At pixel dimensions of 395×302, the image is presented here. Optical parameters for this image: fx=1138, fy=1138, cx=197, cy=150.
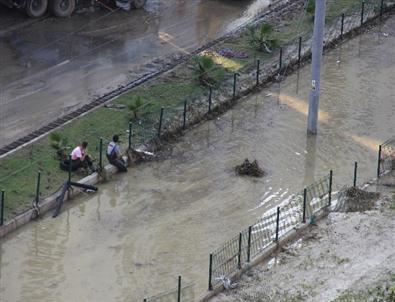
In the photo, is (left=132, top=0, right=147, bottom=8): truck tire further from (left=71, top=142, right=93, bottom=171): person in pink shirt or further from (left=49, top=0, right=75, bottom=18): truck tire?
(left=71, top=142, right=93, bottom=171): person in pink shirt

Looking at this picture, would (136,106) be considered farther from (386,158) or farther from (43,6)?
(43,6)

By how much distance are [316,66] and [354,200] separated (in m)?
4.74

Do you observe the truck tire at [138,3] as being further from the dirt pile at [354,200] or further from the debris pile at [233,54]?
the dirt pile at [354,200]

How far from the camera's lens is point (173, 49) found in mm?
36469

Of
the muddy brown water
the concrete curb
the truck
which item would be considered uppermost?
the truck

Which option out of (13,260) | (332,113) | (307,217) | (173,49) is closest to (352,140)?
(332,113)

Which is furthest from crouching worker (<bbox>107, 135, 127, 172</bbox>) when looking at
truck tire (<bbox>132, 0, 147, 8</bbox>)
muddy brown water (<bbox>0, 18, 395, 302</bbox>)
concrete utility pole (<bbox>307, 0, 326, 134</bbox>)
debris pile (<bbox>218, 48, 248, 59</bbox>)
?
truck tire (<bbox>132, 0, 147, 8</bbox>)

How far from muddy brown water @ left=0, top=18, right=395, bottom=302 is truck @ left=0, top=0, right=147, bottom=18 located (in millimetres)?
8727

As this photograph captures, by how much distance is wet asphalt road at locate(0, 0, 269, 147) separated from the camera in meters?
31.8

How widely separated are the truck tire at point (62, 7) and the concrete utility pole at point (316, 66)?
1135 cm

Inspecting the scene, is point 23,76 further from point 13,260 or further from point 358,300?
point 358,300

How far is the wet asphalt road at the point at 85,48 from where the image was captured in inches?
1252

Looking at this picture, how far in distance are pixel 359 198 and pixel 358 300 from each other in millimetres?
6125

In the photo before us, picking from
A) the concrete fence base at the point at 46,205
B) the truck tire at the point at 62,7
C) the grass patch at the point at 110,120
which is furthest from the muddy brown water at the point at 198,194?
the truck tire at the point at 62,7
